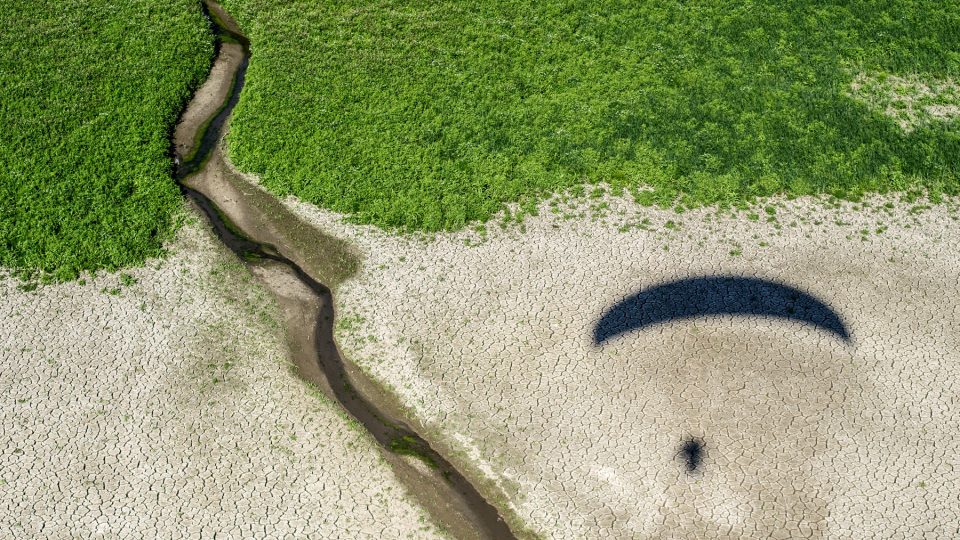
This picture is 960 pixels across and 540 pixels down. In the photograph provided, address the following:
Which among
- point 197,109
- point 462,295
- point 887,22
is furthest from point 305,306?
point 887,22

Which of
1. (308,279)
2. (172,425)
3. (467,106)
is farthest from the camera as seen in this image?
(467,106)

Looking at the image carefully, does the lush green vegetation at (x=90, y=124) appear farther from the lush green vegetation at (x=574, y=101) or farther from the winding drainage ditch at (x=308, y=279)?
the lush green vegetation at (x=574, y=101)

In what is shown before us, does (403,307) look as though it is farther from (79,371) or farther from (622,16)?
(622,16)

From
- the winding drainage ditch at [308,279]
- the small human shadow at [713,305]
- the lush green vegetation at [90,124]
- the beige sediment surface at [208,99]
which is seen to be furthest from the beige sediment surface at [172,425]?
the small human shadow at [713,305]

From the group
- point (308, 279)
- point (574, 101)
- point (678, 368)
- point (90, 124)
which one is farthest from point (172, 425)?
point (574, 101)

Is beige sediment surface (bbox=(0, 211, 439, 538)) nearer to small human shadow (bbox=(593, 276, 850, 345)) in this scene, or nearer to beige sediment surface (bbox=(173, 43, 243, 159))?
beige sediment surface (bbox=(173, 43, 243, 159))

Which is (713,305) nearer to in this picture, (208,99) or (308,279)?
(308,279)

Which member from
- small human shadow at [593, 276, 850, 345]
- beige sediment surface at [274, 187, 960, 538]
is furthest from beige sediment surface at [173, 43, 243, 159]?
small human shadow at [593, 276, 850, 345]
